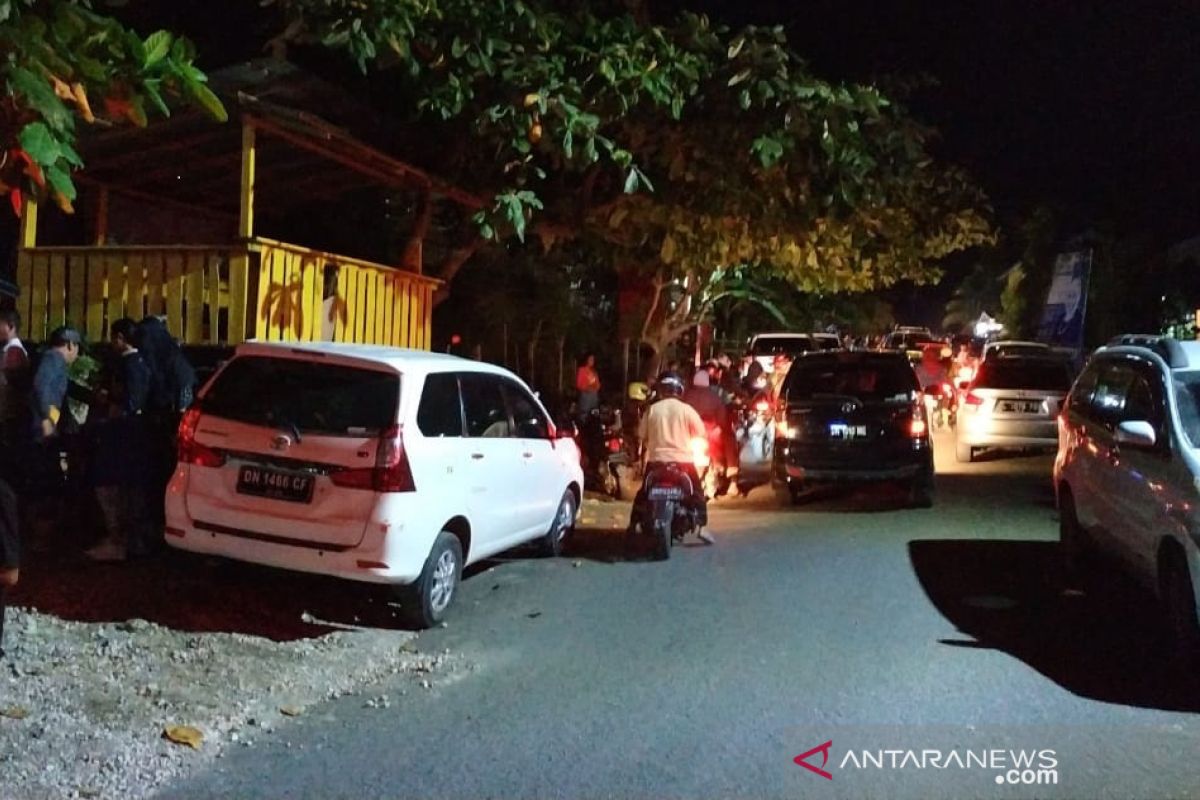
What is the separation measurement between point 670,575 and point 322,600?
2.75 m

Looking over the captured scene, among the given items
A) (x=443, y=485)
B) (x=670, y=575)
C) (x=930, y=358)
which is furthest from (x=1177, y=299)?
(x=443, y=485)

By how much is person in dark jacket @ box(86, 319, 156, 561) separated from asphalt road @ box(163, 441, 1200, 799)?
8.27ft

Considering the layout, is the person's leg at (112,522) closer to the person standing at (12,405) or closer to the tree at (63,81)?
the person standing at (12,405)

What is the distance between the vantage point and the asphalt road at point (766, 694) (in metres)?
5.56

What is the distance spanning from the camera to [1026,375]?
17.7m

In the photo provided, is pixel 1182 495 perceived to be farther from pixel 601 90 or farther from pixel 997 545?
pixel 601 90

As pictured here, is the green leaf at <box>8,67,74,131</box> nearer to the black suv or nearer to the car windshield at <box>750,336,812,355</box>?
the black suv

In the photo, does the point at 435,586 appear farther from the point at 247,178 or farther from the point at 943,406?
the point at 943,406

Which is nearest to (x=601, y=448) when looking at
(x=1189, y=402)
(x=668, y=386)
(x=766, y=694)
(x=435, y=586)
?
(x=668, y=386)

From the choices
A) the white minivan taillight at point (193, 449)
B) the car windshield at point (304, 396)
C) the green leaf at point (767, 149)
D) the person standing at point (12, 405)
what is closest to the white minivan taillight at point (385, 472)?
the car windshield at point (304, 396)

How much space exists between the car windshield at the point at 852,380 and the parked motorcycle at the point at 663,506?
326 cm

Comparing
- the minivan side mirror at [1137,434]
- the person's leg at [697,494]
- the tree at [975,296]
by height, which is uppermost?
the tree at [975,296]

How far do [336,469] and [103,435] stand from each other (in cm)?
246

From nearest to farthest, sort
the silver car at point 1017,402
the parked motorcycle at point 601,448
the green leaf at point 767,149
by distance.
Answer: the green leaf at point 767,149 < the parked motorcycle at point 601,448 < the silver car at point 1017,402
